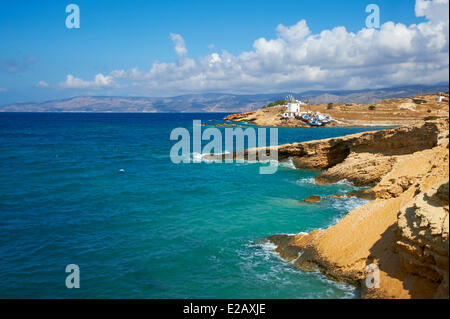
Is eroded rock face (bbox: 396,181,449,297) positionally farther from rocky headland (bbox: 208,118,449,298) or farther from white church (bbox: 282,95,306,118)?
white church (bbox: 282,95,306,118)

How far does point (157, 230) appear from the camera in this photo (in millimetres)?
16328

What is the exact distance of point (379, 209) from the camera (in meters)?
12.5

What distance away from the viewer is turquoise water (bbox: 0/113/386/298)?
36.8 feet

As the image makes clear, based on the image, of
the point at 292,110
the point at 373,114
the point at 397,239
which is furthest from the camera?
the point at 292,110

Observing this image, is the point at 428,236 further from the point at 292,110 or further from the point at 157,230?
the point at 292,110

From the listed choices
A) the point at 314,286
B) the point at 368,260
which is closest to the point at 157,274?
the point at 314,286

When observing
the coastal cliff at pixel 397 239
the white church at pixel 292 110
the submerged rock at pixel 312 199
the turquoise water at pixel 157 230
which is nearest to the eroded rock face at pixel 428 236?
the coastal cliff at pixel 397 239

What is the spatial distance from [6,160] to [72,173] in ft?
39.0

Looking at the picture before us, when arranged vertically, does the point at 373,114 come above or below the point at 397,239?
above

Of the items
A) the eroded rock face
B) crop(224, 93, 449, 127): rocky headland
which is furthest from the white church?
the eroded rock face

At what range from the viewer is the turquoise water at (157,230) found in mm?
11227

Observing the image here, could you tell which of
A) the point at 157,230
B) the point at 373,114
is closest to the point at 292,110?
the point at 373,114

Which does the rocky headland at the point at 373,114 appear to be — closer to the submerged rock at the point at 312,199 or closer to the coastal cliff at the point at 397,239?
the submerged rock at the point at 312,199
